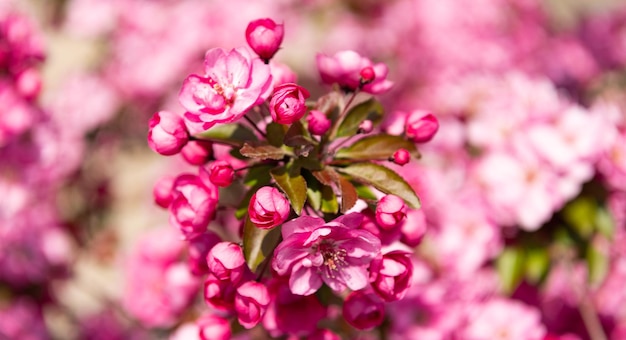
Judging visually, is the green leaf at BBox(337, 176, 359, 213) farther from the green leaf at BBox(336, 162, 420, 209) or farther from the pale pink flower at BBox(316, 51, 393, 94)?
the pale pink flower at BBox(316, 51, 393, 94)

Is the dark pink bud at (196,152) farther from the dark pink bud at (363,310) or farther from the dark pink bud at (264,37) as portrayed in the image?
the dark pink bud at (363,310)

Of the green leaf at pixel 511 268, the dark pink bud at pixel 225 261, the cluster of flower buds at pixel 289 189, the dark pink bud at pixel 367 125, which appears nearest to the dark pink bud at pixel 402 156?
the cluster of flower buds at pixel 289 189

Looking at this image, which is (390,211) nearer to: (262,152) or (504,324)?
(262,152)

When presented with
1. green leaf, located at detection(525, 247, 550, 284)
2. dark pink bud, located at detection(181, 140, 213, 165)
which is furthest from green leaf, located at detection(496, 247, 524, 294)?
dark pink bud, located at detection(181, 140, 213, 165)

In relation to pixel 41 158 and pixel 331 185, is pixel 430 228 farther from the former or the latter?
pixel 41 158

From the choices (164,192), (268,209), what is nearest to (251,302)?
(268,209)
